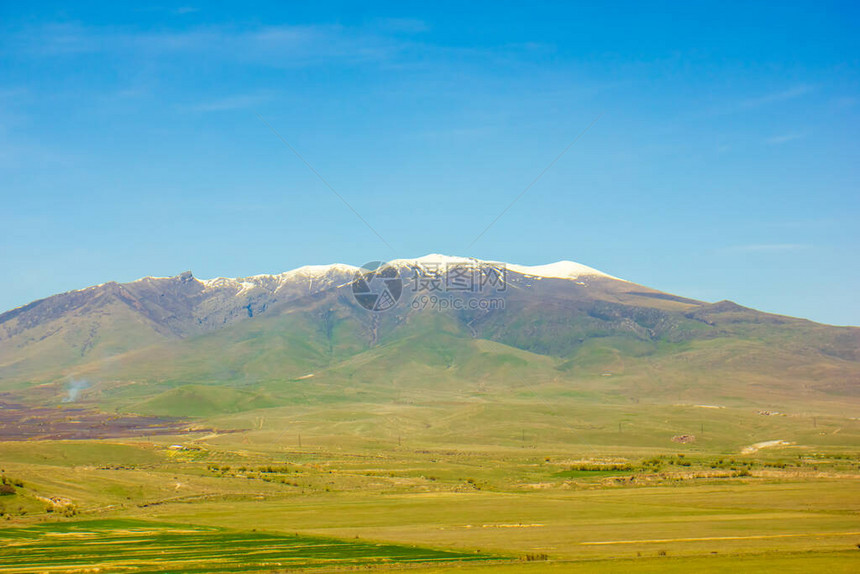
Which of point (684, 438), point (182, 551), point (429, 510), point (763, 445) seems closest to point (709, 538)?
point (429, 510)

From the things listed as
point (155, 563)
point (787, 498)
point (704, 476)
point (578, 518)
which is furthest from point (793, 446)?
point (155, 563)

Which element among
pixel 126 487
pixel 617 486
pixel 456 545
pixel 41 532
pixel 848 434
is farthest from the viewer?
pixel 848 434

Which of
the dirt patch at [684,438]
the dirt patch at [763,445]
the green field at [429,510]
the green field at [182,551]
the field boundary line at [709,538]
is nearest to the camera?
the green field at [429,510]

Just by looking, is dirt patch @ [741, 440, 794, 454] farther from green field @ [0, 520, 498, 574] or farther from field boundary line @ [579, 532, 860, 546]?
green field @ [0, 520, 498, 574]

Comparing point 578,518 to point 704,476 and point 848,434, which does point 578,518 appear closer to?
point 704,476

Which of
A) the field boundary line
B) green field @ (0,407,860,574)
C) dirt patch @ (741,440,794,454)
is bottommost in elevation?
dirt patch @ (741,440,794,454)

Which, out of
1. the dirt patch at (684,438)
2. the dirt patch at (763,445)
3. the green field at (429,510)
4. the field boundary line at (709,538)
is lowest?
the dirt patch at (684,438)

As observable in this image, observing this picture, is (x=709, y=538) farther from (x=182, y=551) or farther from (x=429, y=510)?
(x=182, y=551)

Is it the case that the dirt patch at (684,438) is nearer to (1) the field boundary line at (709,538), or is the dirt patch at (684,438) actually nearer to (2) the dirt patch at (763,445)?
(2) the dirt patch at (763,445)

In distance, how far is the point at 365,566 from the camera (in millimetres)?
46031

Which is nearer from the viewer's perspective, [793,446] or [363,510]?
[363,510]

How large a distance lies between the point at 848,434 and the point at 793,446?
22462mm

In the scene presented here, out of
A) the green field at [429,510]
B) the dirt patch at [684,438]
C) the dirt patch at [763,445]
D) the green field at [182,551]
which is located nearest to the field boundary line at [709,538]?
the green field at [429,510]

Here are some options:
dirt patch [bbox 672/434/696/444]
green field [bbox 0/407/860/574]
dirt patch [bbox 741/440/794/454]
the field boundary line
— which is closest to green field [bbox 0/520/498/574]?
green field [bbox 0/407/860/574]
